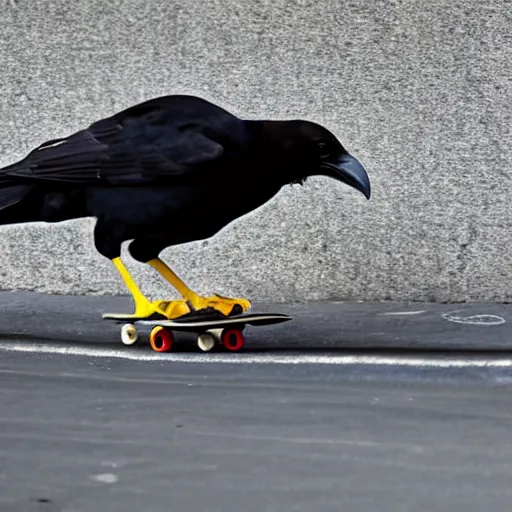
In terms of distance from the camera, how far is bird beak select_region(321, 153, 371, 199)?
108 inches

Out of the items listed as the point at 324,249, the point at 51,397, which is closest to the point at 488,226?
the point at 324,249

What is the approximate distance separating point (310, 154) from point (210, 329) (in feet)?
1.88

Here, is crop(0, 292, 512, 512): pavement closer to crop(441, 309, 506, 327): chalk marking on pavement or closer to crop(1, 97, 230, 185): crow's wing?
crop(441, 309, 506, 327): chalk marking on pavement

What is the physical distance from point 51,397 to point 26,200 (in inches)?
27.9

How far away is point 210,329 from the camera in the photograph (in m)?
2.84

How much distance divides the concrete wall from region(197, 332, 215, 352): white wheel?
92 cm

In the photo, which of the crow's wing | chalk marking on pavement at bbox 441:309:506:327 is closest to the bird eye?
the crow's wing

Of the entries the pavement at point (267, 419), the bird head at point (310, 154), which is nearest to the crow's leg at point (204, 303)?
the pavement at point (267, 419)

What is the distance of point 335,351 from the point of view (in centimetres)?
288

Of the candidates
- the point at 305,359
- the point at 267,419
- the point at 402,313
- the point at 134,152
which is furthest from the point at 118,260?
the point at 402,313

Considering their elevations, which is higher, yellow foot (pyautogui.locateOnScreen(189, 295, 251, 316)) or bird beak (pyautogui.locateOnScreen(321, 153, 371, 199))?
bird beak (pyautogui.locateOnScreen(321, 153, 371, 199))

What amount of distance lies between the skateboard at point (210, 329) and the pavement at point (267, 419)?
0.05 metres

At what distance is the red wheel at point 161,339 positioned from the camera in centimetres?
288

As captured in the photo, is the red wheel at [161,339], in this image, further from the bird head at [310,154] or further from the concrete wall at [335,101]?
the concrete wall at [335,101]
